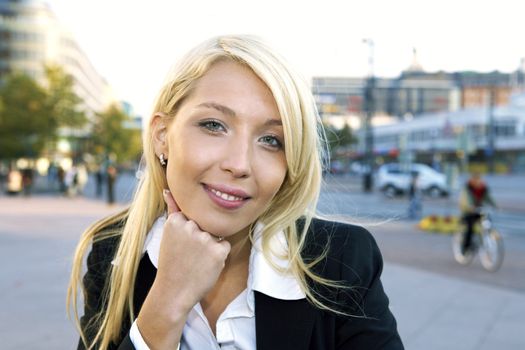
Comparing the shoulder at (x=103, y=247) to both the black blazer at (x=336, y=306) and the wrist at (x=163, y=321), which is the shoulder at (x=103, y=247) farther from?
the wrist at (x=163, y=321)

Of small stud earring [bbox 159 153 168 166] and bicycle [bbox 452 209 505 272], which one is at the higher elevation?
small stud earring [bbox 159 153 168 166]

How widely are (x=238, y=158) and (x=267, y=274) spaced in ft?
1.33

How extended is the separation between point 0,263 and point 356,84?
419ft

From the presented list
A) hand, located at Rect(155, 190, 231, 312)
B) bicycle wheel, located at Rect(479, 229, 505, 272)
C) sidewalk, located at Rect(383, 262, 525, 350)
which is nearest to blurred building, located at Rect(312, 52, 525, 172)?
bicycle wheel, located at Rect(479, 229, 505, 272)

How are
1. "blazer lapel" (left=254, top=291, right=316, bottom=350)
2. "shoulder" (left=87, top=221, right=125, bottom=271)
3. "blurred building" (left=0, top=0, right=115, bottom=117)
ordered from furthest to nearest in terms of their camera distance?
"blurred building" (left=0, top=0, right=115, bottom=117)
"shoulder" (left=87, top=221, right=125, bottom=271)
"blazer lapel" (left=254, top=291, right=316, bottom=350)

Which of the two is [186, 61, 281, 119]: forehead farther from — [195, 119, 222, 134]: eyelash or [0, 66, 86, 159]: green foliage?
[0, 66, 86, 159]: green foliage

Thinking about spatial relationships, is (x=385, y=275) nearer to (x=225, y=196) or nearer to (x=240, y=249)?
(x=240, y=249)

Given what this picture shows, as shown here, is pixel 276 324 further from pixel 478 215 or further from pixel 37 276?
pixel 478 215

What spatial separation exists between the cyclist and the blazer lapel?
874 centimetres

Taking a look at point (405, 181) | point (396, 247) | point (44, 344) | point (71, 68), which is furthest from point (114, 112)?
point (44, 344)

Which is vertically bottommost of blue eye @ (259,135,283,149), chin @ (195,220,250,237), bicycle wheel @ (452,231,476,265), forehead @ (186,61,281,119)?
bicycle wheel @ (452,231,476,265)

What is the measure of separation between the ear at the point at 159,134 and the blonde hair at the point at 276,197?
0.09 ft

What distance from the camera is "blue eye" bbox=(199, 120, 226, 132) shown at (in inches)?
60.2

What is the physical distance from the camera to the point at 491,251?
920cm
